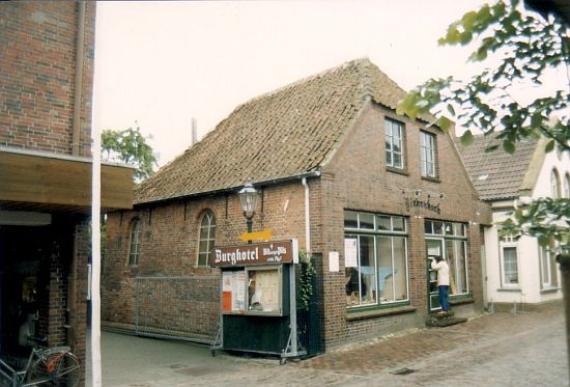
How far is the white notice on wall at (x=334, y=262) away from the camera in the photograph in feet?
41.3

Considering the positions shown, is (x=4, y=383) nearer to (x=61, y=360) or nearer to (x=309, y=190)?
(x=61, y=360)

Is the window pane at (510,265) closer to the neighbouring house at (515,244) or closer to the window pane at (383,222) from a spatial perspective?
the neighbouring house at (515,244)

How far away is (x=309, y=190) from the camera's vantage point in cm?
1291

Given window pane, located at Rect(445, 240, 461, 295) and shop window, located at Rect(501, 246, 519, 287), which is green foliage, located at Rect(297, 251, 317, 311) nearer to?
window pane, located at Rect(445, 240, 461, 295)

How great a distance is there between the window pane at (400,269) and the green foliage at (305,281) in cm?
395

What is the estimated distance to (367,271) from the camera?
1411cm

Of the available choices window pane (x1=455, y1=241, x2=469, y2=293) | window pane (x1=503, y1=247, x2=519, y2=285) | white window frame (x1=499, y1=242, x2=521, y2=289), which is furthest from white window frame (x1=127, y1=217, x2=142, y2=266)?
window pane (x1=503, y1=247, x2=519, y2=285)

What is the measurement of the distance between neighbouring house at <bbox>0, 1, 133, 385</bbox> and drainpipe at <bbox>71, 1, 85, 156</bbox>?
2 cm

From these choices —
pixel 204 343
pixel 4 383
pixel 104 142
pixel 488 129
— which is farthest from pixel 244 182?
pixel 104 142

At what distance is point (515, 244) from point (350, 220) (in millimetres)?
9569

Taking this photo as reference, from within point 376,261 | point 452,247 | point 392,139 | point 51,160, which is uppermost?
point 392,139

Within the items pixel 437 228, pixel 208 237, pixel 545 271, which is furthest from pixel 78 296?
pixel 545 271

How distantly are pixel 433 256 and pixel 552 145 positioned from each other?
43.8 feet

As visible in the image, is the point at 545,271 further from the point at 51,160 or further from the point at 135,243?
the point at 51,160
